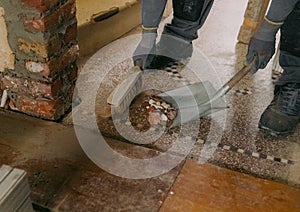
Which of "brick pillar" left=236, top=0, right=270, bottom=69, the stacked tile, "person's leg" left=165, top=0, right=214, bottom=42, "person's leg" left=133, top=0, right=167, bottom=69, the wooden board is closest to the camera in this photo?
the stacked tile

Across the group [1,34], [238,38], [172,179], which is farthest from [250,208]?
[238,38]

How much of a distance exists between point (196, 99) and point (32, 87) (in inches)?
23.5

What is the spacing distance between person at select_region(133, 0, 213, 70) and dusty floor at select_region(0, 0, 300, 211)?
0.27m

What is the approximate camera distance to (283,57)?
57.2 inches

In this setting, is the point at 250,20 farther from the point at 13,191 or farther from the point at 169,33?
the point at 13,191

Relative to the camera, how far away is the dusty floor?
995 millimetres

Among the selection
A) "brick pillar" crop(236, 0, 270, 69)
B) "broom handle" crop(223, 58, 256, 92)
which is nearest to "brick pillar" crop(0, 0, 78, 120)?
"broom handle" crop(223, 58, 256, 92)

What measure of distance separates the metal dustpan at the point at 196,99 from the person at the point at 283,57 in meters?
0.10

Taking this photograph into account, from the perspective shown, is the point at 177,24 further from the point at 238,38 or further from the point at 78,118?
the point at 78,118

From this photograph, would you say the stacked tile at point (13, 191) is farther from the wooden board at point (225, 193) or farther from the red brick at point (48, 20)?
the red brick at point (48, 20)

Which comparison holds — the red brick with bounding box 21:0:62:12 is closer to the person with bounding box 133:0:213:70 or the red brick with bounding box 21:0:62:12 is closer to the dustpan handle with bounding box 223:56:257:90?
the person with bounding box 133:0:213:70

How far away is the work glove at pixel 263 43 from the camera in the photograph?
131cm

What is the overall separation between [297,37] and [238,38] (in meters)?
0.65

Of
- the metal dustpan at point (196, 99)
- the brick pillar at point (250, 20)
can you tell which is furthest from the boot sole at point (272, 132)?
the brick pillar at point (250, 20)
